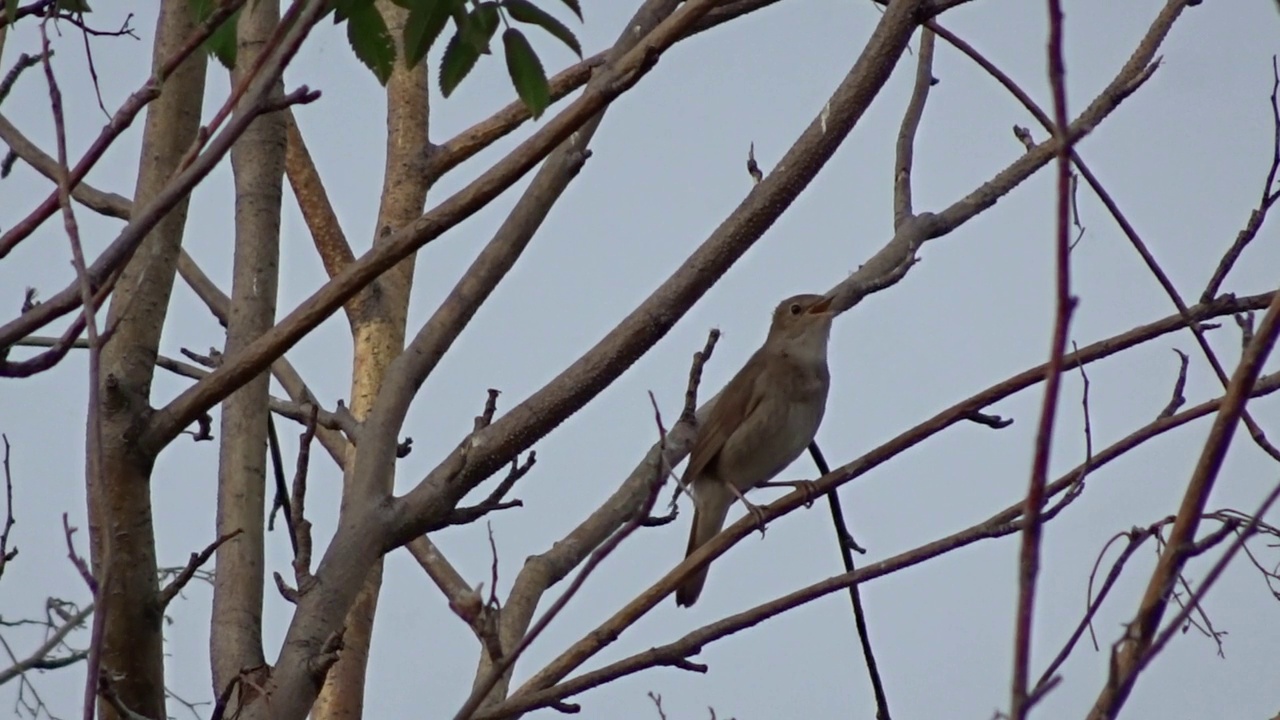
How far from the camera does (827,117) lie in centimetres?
392

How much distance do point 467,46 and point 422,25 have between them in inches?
5.8

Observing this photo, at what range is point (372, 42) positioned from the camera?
336 centimetres

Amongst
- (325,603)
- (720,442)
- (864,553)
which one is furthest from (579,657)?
(720,442)

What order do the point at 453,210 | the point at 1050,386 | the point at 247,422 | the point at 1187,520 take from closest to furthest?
the point at 1050,386, the point at 1187,520, the point at 453,210, the point at 247,422

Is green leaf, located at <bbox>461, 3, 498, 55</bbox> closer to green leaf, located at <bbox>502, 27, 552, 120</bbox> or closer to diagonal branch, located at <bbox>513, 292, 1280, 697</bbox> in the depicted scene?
green leaf, located at <bbox>502, 27, 552, 120</bbox>

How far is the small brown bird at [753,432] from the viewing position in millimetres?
6156

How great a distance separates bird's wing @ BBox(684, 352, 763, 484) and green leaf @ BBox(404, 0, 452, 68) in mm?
3090

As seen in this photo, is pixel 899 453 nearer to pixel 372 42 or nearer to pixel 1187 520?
pixel 372 42

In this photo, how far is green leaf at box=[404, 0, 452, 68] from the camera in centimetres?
322

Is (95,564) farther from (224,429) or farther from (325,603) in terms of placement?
(224,429)

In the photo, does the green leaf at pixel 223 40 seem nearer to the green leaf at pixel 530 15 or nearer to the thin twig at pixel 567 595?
the green leaf at pixel 530 15

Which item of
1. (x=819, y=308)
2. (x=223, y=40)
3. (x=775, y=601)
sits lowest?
(x=775, y=601)

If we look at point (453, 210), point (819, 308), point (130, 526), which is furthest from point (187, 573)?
point (819, 308)

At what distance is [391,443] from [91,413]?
182cm
